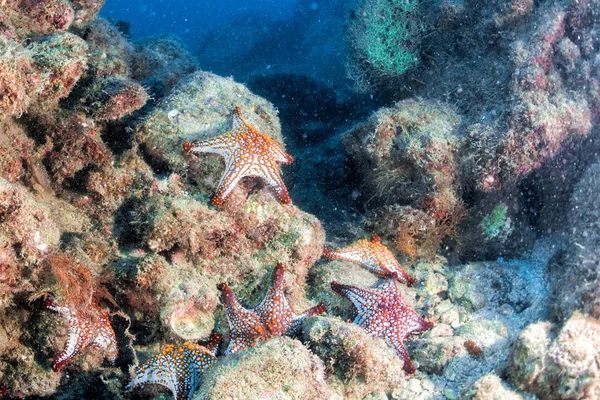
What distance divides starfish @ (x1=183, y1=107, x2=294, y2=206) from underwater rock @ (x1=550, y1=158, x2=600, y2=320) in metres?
3.32

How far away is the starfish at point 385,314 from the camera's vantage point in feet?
15.0

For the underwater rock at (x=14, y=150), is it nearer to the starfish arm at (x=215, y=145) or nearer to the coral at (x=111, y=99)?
the coral at (x=111, y=99)

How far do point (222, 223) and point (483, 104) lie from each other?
5.01m

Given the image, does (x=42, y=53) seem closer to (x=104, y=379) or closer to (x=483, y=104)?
(x=104, y=379)

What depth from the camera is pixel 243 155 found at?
4.84 m

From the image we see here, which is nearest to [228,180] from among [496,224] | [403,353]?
[403,353]

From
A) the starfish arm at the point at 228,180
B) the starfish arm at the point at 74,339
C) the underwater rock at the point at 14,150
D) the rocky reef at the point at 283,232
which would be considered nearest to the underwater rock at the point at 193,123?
A: the rocky reef at the point at 283,232

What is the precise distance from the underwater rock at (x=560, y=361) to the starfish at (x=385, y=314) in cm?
116

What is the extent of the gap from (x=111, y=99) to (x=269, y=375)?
12.3ft

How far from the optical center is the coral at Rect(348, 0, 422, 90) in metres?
8.89

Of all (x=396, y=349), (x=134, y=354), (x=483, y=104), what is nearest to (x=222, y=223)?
(x=134, y=354)

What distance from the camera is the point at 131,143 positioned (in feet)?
16.6

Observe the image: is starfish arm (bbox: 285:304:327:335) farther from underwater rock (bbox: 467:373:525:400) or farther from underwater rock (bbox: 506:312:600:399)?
underwater rock (bbox: 506:312:600:399)

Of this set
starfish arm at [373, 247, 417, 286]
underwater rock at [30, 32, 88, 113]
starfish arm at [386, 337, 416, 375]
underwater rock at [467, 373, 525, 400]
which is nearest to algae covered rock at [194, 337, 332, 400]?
starfish arm at [386, 337, 416, 375]
